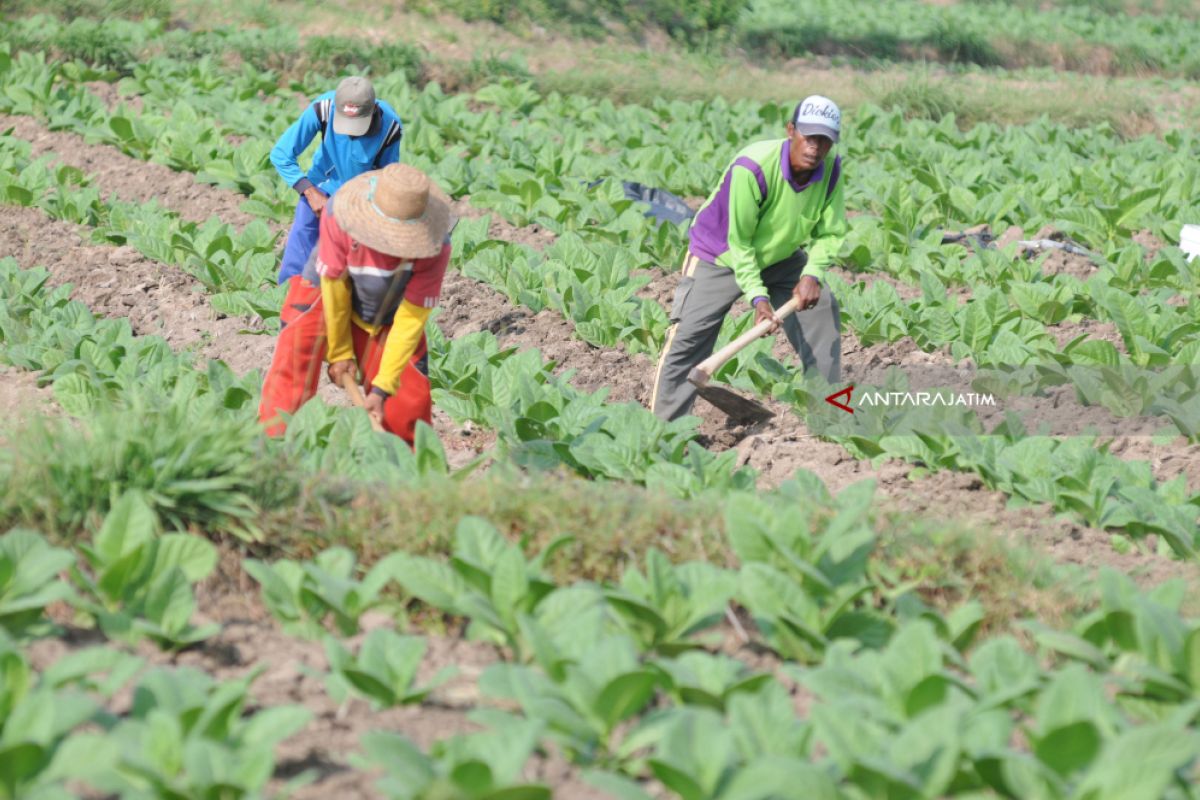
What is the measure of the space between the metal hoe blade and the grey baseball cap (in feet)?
6.61

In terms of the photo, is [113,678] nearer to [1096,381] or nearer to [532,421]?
[532,421]

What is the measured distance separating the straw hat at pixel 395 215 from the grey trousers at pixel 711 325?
195cm

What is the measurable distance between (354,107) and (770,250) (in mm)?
2045

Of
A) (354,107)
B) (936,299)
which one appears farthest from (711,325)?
(936,299)

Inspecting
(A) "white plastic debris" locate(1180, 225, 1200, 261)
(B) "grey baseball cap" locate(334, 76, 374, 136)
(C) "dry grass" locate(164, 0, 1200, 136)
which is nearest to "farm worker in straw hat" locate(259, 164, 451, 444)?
(B) "grey baseball cap" locate(334, 76, 374, 136)

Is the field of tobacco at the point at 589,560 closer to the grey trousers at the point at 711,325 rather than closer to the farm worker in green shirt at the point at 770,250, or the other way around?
the grey trousers at the point at 711,325

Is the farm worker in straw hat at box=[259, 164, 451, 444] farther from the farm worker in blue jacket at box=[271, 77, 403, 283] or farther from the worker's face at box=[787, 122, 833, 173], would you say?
the worker's face at box=[787, 122, 833, 173]

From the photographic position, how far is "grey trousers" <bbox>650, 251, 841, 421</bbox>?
6797 mm

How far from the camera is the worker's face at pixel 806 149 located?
20.6 feet

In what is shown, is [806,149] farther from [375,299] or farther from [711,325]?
[375,299]

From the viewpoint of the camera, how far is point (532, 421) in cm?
598

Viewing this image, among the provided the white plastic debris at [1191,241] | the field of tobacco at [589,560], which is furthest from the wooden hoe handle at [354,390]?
the white plastic debris at [1191,241]

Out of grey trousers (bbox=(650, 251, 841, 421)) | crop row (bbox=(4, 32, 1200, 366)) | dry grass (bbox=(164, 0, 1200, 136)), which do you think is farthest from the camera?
dry grass (bbox=(164, 0, 1200, 136))

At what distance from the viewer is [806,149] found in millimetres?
6289
